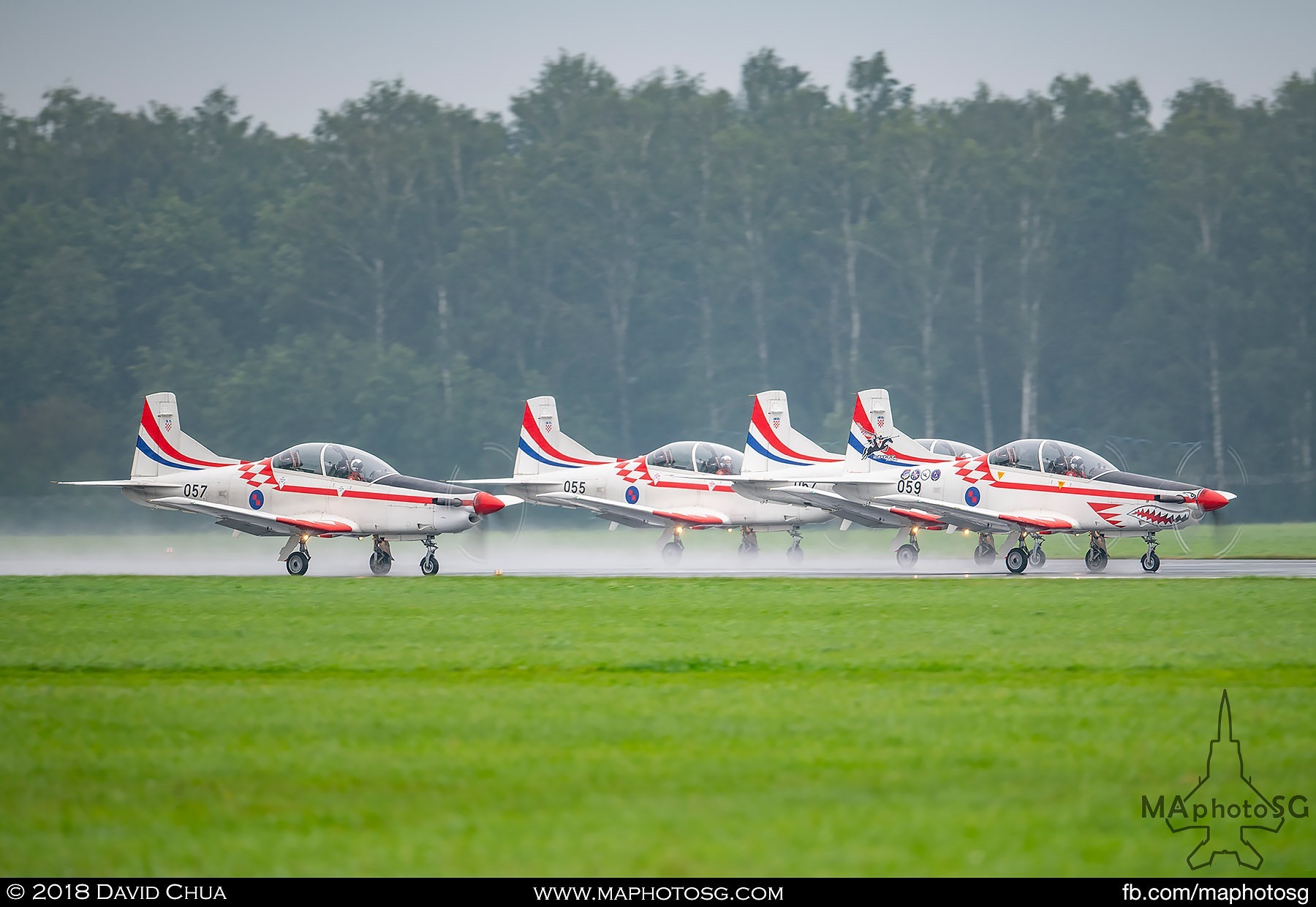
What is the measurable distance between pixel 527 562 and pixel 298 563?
322 inches

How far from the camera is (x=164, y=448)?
1261 inches

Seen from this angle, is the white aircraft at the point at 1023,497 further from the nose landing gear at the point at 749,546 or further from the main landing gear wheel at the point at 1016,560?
the nose landing gear at the point at 749,546

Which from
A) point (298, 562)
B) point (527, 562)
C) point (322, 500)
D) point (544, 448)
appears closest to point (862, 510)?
point (527, 562)

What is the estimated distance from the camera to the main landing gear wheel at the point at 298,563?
30.4 metres

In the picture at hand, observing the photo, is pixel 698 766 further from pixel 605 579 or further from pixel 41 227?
pixel 41 227

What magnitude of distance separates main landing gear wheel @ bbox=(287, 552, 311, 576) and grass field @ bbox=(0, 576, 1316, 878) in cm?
1059

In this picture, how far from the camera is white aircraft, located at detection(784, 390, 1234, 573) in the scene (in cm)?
2856

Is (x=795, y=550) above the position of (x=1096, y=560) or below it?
above

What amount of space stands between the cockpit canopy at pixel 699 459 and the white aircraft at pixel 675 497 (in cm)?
2

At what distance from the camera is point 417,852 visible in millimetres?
7461

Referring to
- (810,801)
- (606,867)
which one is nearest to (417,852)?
(606,867)

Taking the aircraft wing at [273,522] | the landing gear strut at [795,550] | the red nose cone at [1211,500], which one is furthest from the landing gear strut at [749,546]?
the red nose cone at [1211,500]

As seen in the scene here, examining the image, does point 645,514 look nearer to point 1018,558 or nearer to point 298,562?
point 298,562

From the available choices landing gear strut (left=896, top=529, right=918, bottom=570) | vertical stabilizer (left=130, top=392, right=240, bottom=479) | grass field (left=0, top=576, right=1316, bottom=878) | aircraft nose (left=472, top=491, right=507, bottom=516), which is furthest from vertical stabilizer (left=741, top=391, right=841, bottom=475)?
grass field (left=0, top=576, right=1316, bottom=878)
